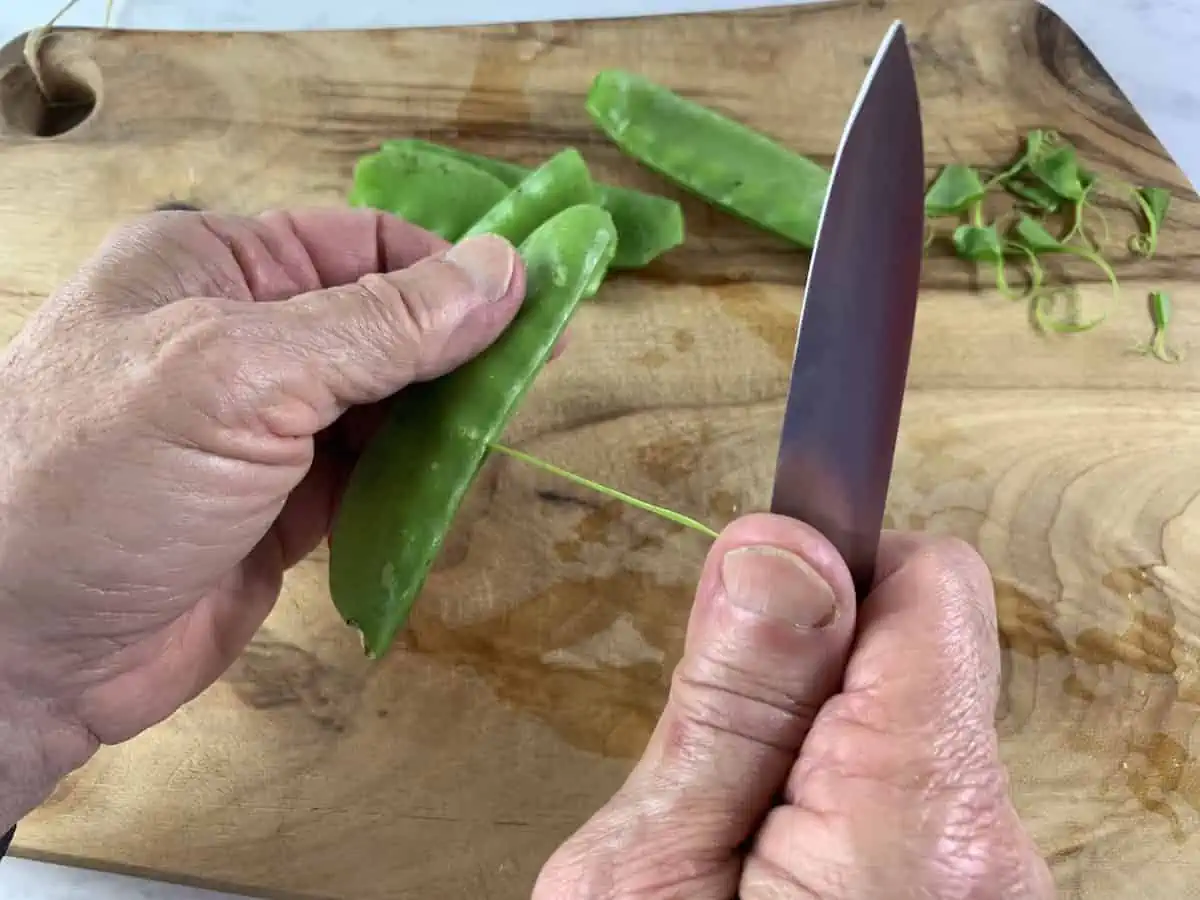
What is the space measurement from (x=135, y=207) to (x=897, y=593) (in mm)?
1466

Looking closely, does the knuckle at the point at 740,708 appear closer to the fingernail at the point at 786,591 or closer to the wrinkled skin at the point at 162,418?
the fingernail at the point at 786,591

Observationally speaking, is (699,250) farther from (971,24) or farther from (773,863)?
Result: (773,863)

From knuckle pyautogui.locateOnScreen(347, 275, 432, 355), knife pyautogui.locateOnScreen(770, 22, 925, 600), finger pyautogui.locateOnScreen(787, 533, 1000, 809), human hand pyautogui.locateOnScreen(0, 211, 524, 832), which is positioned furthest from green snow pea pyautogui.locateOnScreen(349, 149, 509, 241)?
finger pyautogui.locateOnScreen(787, 533, 1000, 809)

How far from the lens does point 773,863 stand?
100cm

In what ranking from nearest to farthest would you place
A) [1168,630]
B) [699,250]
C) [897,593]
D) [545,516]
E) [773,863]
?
1. [773,863]
2. [897,593]
3. [1168,630]
4. [545,516]
5. [699,250]

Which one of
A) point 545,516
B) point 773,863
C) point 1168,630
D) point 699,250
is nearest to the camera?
point 773,863

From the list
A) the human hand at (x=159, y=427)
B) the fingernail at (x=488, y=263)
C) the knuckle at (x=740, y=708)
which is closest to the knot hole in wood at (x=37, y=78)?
the human hand at (x=159, y=427)

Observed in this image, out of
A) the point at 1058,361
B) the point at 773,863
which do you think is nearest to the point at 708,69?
the point at 1058,361

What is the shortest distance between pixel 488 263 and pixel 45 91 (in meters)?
1.19

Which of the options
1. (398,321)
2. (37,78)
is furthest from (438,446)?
(37,78)

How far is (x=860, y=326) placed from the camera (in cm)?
115

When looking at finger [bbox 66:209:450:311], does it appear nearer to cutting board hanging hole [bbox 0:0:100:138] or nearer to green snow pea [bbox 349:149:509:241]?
green snow pea [bbox 349:149:509:241]

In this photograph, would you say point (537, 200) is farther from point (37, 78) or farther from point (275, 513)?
point (37, 78)

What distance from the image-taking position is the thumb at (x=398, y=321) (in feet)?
3.92
